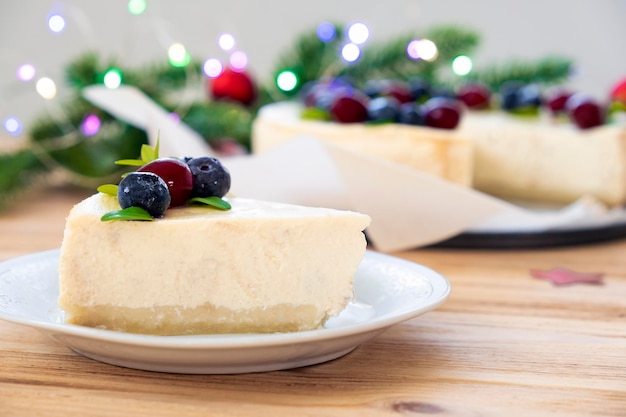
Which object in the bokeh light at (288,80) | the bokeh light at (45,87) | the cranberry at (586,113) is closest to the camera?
the cranberry at (586,113)

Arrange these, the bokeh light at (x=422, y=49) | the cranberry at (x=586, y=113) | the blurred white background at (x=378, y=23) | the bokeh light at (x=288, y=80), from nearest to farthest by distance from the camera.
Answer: the cranberry at (x=586, y=113) → the bokeh light at (x=422, y=49) → the bokeh light at (x=288, y=80) → the blurred white background at (x=378, y=23)

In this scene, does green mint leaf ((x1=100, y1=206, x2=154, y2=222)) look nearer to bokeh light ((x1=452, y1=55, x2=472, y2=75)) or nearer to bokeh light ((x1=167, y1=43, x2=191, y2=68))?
bokeh light ((x1=167, y1=43, x2=191, y2=68))

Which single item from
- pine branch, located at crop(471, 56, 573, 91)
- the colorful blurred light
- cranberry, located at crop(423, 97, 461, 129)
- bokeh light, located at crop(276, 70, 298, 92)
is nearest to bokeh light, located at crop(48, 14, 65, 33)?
bokeh light, located at crop(276, 70, 298, 92)

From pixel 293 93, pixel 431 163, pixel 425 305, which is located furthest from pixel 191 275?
pixel 293 93

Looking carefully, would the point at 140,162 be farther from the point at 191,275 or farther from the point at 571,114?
the point at 571,114

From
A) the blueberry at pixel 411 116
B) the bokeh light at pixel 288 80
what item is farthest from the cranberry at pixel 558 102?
the bokeh light at pixel 288 80

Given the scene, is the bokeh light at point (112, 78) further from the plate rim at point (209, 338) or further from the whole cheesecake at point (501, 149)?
the plate rim at point (209, 338)
